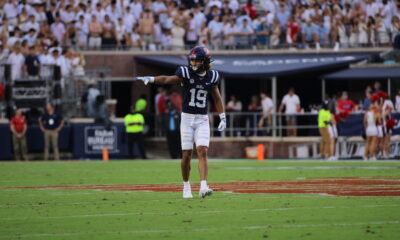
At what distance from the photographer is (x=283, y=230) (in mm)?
9406

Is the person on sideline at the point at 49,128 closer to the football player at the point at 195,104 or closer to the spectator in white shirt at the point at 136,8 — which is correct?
the spectator in white shirt at the point at 136,8

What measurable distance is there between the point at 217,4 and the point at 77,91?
6.11 m

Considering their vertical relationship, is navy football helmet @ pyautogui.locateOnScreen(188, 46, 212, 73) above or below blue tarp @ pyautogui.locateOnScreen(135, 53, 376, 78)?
below

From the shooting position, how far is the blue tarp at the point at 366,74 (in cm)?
3061

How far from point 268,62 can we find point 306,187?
1736cm

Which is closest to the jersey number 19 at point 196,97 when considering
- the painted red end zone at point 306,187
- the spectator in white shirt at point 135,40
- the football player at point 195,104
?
the football player at point 195,104

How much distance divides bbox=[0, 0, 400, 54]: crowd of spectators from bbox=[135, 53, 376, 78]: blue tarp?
1.40 feet

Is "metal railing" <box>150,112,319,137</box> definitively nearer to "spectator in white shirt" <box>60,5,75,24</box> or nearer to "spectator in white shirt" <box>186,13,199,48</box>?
"spectator in white shirt" <box>186,13,199,48</box>

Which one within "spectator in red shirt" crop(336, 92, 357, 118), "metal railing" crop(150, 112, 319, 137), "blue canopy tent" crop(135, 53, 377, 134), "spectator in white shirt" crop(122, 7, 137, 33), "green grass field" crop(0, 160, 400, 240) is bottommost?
"green grass field" crop(0, 160, 400, 240)

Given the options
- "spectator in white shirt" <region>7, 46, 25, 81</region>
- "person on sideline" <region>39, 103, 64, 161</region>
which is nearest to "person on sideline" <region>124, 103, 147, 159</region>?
"person on sideline" <region>39, 103, 64, 161</region>

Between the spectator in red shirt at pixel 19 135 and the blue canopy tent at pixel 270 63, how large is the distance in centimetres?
565

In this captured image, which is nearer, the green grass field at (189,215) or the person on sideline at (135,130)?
the green grass field at (189,215)

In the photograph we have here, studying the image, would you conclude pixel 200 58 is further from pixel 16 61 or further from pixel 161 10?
pixel 161 10

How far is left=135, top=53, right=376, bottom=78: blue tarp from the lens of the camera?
31.3 m
